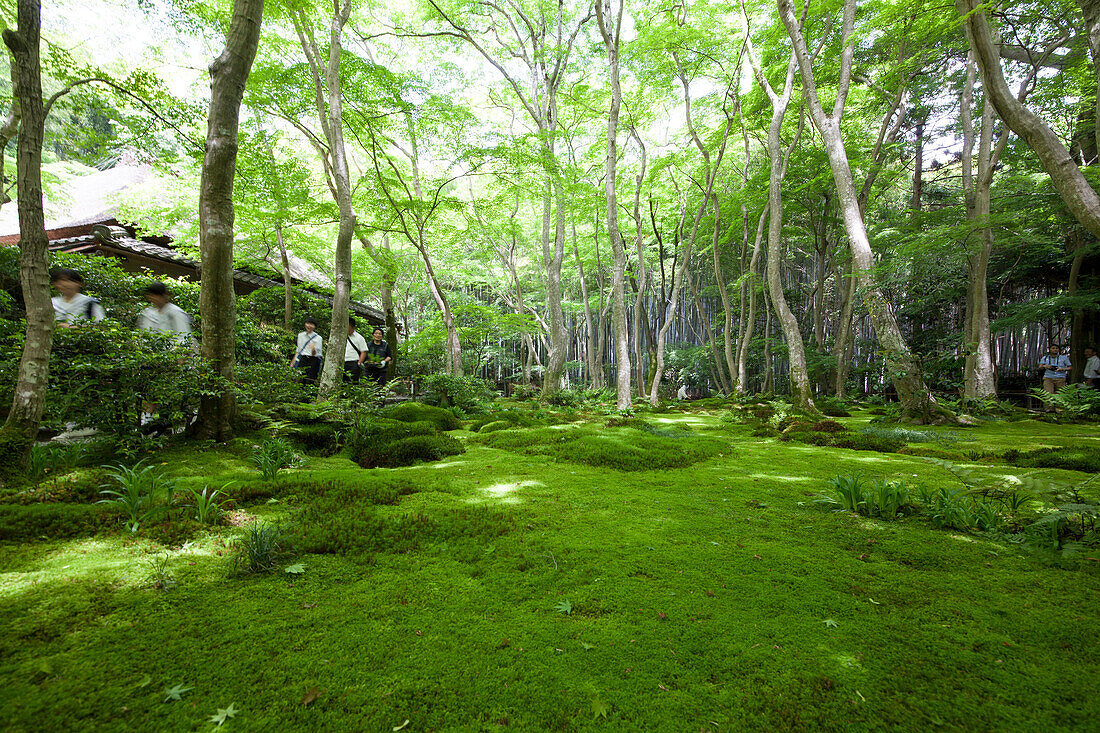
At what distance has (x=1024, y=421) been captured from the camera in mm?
6664

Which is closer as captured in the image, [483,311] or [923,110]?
[483,311]

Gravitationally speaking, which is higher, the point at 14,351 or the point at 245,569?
the point at 14,351

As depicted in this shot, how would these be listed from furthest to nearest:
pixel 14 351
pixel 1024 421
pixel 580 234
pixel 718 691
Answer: pixel 580 234
pixel 1024 421
pixel 14 351
pixel 718 691

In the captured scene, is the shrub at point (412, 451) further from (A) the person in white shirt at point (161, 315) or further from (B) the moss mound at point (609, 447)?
(A) the person in white shirt at point (161, 315)

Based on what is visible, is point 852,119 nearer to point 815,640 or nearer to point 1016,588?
point 1016,588

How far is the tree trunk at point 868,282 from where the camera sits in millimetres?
6285

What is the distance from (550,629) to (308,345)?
7018mm


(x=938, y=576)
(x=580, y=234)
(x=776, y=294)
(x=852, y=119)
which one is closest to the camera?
(x=938, y=576)

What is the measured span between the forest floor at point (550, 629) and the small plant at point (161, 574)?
0.02 metres

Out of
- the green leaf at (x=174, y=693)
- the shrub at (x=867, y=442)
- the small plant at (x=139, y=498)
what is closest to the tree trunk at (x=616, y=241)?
the shrub at (x=867, y=442)

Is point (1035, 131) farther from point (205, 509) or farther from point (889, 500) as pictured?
point (205, 509)

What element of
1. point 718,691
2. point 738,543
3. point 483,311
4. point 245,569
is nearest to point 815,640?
point 718,691

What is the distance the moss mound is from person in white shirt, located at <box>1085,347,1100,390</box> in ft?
31.7

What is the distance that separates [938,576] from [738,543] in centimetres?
80
